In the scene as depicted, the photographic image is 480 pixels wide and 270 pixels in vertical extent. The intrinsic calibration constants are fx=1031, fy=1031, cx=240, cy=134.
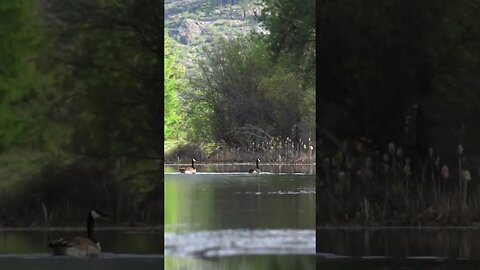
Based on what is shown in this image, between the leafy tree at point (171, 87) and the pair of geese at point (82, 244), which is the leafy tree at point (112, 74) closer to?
the pair of geese at point (82, 244)

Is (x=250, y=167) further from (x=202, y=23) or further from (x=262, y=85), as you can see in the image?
(x=202, y=23)

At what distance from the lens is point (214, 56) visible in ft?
81.2

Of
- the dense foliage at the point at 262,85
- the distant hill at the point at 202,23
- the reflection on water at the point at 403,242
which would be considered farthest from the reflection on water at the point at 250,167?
the reflection on water at the point at 403,242

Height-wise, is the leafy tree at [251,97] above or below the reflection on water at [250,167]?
above

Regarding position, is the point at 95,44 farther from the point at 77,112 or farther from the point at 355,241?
the point at 355,241

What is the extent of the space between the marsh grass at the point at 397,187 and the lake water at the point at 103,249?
4.87 ft

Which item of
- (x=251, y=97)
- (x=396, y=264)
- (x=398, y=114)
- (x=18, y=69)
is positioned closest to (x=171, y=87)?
(x=251, y=97)

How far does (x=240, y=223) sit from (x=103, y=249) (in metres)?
3.19

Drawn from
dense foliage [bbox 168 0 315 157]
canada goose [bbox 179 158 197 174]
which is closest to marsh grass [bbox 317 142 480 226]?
dense foliage [bbox 168 0 315 157]

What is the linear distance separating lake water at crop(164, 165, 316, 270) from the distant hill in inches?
300

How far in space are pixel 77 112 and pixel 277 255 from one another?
7.04ft

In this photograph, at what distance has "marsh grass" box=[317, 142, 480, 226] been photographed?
8688 millimetres

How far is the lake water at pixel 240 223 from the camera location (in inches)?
347

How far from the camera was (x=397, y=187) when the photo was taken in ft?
28.6
